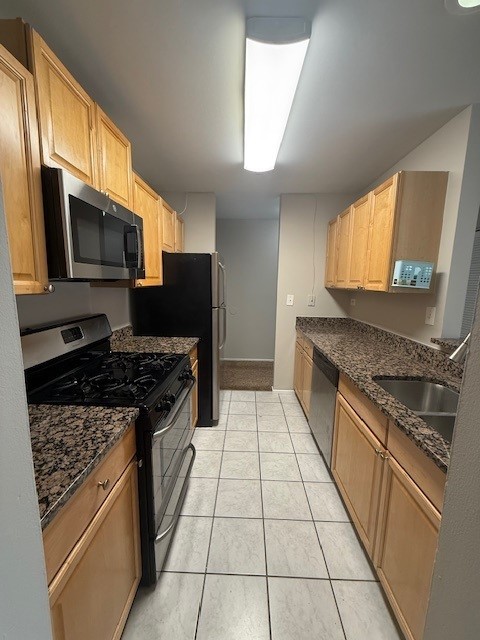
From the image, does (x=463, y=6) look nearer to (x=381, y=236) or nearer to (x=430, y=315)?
(x=381, y=236)

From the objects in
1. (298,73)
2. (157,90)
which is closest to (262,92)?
(298,73)

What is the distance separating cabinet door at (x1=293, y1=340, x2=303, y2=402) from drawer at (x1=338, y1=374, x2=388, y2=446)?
1298mm

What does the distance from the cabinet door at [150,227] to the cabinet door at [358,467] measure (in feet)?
5.50

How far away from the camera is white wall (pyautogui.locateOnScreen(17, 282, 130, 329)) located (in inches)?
52.8

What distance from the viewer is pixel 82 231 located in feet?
3.64

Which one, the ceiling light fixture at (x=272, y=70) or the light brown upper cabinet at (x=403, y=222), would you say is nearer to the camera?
the ceiling light fixture at (x=272, y=70)

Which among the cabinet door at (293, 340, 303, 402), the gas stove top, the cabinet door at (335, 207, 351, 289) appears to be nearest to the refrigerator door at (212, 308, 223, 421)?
the gas stove top

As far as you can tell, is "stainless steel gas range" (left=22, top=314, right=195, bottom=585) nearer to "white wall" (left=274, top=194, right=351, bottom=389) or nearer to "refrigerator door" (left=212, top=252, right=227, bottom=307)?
"refrigerator door" (left=212, top=252, right=227, bottom=307)

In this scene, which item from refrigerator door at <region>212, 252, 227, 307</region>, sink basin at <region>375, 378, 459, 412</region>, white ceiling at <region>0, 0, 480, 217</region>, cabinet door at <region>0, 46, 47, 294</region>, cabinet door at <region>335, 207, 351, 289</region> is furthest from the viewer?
cabinet door at <region>335, 207, 351, 289</region>

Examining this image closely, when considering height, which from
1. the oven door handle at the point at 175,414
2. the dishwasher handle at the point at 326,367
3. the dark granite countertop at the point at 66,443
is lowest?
the oven door handle at the point at 175,414

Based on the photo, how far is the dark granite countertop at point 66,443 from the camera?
67 centimetres

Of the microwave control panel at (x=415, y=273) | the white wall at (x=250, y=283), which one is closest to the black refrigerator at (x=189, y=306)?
the microwave control panel at (x=415, y=273)

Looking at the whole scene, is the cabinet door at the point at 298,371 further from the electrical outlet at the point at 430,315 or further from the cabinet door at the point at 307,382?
the electrical outlet at the point at 430,315

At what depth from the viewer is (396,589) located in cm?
111
